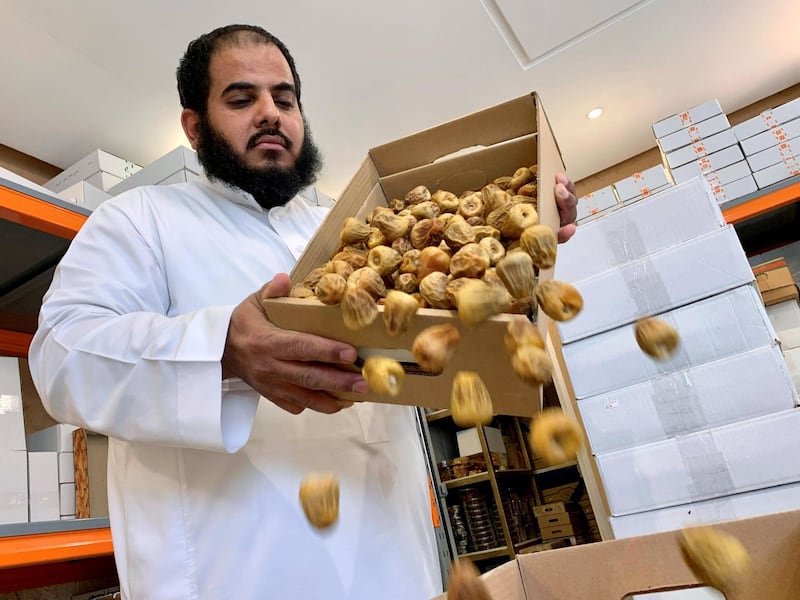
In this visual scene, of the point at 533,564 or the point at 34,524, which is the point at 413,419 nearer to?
the point at 533,564

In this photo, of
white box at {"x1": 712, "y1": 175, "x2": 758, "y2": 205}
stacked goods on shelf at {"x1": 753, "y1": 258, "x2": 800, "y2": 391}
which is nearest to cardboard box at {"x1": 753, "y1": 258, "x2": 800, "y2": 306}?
stacked goods on shelf at {"x1": 753, "y1": 258, "x2": 800, "y2": 391}

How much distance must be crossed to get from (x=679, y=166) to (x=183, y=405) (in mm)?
2810

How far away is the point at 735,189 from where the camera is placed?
8.99 feet

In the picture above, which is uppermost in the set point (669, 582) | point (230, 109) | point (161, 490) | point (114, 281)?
point (230, 109)

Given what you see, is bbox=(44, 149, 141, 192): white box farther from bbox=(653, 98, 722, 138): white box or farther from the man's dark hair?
bbox=(653, 98, 722, 138): white box

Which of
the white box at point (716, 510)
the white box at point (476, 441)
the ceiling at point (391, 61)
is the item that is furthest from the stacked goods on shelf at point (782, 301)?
the white box at point (476, 441)

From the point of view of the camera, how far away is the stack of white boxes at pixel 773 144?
106 inches

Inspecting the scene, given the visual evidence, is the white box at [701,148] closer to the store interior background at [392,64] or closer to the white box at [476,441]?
the store interior background at [392,64]

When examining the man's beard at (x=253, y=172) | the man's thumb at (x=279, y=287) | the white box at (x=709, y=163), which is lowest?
the man's thumb at (x=279, y=287)

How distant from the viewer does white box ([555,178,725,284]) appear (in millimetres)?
1655

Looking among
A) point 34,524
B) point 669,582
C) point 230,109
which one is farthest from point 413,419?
point 34,524

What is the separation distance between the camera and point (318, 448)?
94cm

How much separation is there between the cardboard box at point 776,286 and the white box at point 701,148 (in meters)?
0.77

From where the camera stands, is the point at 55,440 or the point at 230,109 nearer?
the point at 230,109
